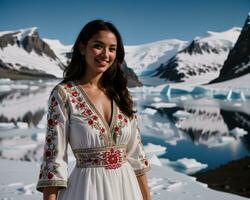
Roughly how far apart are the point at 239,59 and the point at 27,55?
24920mm

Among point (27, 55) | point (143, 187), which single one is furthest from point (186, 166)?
point (27, 55)

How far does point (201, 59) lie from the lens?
161 feet

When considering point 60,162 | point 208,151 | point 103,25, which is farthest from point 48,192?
point 208,151

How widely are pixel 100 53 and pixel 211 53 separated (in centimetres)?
4964

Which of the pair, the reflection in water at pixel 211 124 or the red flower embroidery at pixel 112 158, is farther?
the reflection in water at pixel 211 124

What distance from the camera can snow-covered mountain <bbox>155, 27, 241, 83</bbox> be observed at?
44.7 meters

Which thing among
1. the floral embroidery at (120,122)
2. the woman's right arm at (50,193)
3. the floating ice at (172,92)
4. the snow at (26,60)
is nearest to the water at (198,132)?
the floral embroidery at (120,122)

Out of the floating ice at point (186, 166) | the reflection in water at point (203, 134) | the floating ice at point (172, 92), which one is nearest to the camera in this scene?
the floating ice at point (186, 166)

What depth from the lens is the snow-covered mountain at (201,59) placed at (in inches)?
1759

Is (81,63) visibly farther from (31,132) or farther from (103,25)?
(31,132)

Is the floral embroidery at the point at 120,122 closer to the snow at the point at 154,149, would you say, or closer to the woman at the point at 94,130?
the woman at the point at 94,130

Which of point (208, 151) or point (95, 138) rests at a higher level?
point (95, 138)

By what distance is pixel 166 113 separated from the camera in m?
17.2

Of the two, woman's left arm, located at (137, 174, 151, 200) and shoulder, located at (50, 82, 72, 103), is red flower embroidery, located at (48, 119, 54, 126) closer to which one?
shoulder, located at (50, 82, 72, 103)
